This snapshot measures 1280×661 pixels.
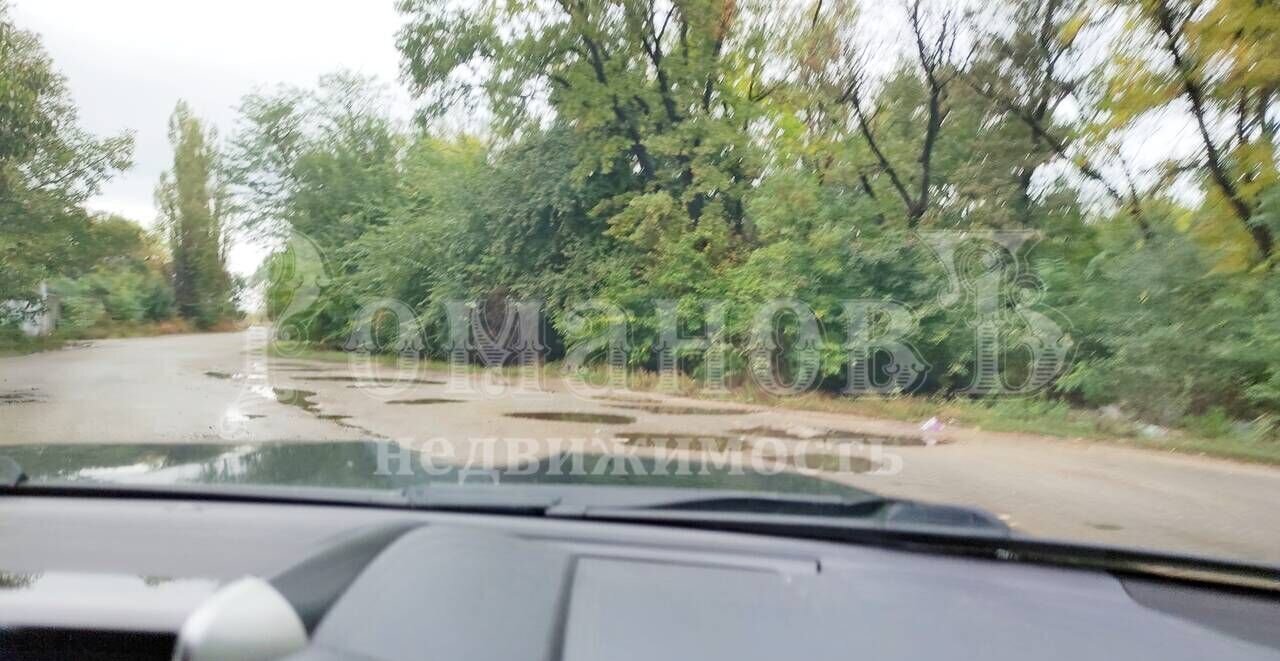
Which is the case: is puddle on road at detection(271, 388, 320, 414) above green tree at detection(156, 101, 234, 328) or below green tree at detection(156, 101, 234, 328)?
below

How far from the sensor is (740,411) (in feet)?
41.0

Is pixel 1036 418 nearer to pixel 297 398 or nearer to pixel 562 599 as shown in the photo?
pixel 297 398

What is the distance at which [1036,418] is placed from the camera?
12.6m

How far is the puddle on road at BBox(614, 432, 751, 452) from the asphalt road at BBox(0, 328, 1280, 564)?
260 millimetres

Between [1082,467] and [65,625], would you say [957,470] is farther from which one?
[65,625]

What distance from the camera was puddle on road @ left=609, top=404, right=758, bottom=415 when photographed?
1190cm

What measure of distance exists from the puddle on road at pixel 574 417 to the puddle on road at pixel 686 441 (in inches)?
40.0

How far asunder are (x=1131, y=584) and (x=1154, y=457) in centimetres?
825

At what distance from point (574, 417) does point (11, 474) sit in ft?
23.7

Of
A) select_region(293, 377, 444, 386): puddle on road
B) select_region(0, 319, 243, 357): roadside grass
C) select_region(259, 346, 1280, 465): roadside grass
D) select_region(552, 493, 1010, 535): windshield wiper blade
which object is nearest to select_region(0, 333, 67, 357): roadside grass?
select_region(0, 319, 243, 357): roadside grass

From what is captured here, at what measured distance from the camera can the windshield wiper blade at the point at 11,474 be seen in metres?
3.55

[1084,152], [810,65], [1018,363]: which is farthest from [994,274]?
[810,65]

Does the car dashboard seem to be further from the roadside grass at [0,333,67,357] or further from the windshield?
the roadside grass at [0,333,67,357]

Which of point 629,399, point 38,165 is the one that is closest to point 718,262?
point 629,399
